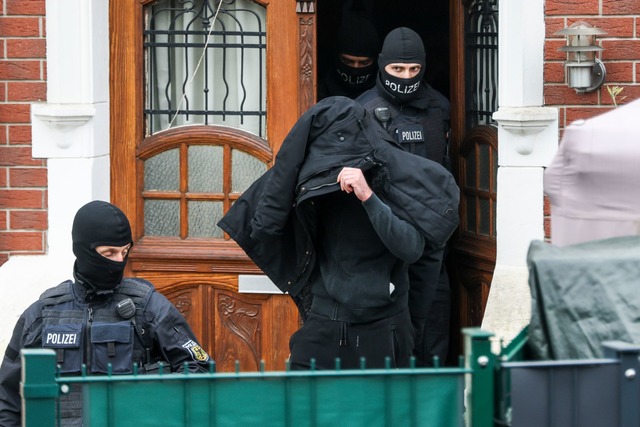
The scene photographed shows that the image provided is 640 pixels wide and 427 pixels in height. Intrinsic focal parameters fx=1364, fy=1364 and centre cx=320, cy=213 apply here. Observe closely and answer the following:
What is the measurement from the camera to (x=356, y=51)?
7812mm

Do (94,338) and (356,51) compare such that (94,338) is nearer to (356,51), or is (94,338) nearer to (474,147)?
(474,147)

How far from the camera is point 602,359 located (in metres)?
3.31

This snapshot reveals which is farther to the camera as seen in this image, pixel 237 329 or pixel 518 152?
pixel 237 329

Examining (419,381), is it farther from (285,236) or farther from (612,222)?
(285,236)

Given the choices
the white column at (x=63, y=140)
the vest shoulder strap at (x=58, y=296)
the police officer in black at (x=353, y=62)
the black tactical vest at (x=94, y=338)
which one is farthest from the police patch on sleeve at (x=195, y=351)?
the police officer in black at (x=353, y=62)

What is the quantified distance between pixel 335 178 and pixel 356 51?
2.24 meters

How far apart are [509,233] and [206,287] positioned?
165 centimetres

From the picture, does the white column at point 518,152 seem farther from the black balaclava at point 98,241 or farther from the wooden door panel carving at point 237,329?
the black balaclava at point 98,241

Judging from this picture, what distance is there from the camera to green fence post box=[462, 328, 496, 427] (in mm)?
3305

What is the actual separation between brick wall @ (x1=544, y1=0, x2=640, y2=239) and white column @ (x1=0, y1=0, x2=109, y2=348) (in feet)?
7.56

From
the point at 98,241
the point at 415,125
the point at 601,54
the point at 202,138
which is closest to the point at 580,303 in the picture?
the point at 98,241

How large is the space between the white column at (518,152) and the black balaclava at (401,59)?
1.37 ft

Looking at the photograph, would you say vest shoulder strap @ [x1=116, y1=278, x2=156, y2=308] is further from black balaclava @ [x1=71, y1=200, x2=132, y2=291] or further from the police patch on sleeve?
the police patch on sleeve

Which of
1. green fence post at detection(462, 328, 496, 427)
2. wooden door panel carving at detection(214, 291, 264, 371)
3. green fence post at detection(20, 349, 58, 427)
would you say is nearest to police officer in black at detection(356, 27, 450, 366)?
wooden door panel carving at detection(214, 291, 264, 371)
